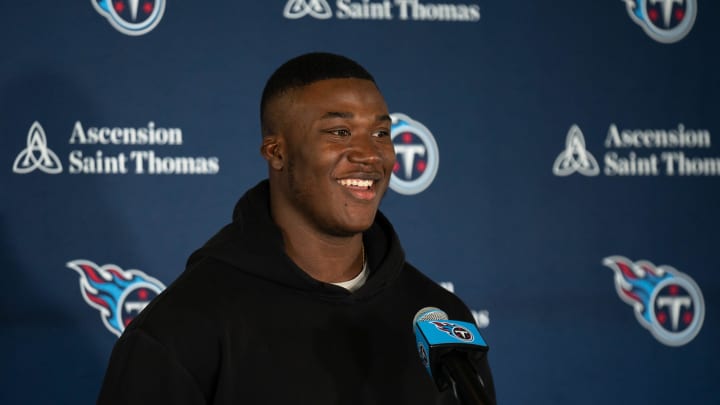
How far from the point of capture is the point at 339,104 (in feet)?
5.12

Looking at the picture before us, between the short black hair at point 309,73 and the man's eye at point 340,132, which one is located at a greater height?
the short black hair at point 309,73

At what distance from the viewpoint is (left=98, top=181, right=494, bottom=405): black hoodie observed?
4.35 feet

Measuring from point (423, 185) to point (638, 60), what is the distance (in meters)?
0.91

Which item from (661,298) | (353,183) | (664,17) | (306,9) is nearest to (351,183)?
(353,183)

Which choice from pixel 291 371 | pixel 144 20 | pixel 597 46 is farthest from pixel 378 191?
pixel 597 46

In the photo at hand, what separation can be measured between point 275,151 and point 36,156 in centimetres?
126

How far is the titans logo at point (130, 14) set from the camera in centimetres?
266

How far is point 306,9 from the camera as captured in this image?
278cm

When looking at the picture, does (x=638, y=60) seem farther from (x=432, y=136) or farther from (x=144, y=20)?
(x=144, y=20)

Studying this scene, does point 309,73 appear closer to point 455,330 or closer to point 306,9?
point 455,330

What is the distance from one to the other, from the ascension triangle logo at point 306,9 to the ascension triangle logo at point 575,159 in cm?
93

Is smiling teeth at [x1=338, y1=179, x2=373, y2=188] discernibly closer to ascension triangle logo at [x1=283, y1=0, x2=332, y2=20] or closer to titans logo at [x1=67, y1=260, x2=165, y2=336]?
titans logo at [x1=67, y1=260, x2=165, y2=336]

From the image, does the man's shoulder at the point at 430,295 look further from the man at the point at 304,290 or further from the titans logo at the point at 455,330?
the titans logo at the point at 455,330

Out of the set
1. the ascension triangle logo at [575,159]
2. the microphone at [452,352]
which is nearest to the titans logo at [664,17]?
the ascension triangle logo at [575,159]
